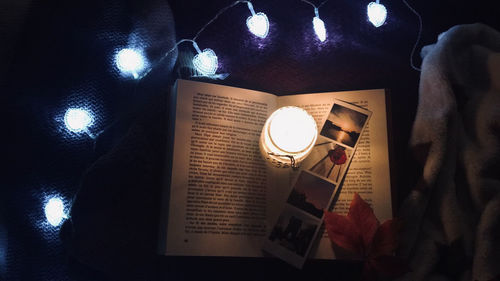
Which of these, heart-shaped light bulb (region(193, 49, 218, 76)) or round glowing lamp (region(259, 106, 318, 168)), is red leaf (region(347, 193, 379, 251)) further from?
heart-shaped light bulb (region(193, 49, 218, 76))

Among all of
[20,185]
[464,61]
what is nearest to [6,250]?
[20,185]

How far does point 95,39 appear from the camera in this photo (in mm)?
1086

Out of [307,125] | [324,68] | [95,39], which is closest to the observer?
[307,125]

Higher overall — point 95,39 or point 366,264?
point 95,39

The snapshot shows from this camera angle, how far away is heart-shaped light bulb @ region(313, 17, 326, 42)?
124 cm

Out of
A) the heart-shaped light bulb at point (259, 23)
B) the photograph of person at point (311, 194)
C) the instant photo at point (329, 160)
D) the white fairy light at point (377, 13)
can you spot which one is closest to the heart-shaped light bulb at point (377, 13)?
the white fairy light at point (377, 13)

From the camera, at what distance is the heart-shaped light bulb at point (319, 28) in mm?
1244

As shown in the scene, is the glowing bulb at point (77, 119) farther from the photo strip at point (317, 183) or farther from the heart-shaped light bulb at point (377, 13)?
the heart-shaped light bulb at point (377, 13)

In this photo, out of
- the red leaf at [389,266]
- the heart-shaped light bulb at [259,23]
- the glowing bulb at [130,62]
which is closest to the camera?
the red leaf at [389,266]

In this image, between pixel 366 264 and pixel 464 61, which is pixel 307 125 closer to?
pixel 366 264

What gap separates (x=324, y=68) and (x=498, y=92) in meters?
0.48

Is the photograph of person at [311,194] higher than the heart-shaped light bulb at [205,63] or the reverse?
the reverse

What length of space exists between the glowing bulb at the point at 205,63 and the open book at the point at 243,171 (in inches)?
4.7

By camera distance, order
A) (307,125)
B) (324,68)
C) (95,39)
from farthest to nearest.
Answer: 1. (324,68)
2. (95,39)
3. (307,125)
